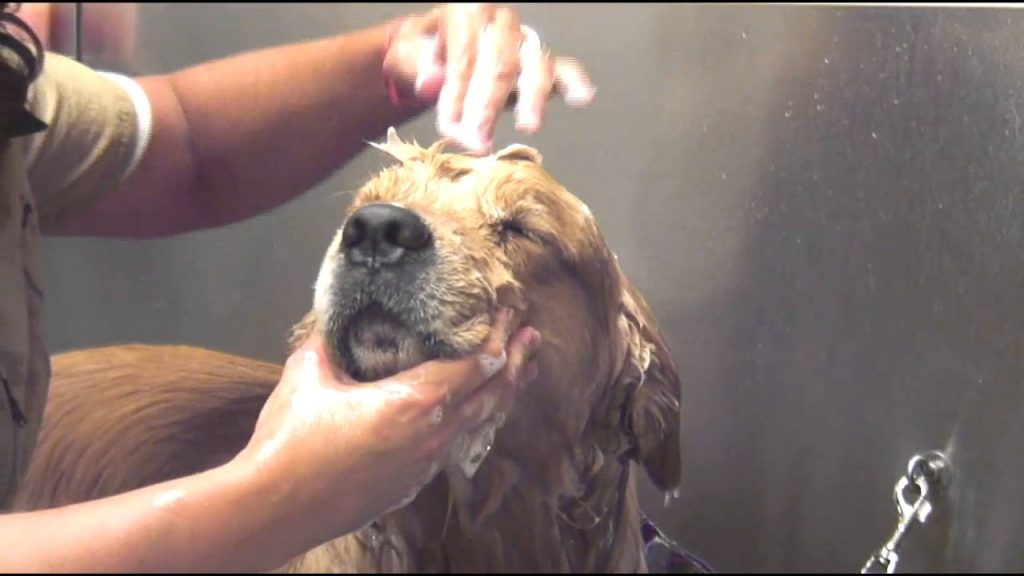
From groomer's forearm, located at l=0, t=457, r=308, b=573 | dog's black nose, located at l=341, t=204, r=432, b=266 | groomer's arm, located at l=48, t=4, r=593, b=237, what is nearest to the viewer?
groomer's forearm, located at l=0, t=457, r=308, b=573

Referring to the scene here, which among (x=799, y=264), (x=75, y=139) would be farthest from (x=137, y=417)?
(x=799, y=264)

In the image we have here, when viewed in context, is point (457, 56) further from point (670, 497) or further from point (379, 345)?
point (670, 497)

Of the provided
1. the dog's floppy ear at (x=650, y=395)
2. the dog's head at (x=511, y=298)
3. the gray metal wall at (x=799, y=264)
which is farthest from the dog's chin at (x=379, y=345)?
the dog's floppy ear at (x=650, y=395)

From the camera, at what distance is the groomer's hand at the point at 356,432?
52 cm

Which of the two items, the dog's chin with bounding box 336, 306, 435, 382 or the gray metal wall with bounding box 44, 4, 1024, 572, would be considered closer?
the dog's chin with bounding box 336, 306, 435, 382

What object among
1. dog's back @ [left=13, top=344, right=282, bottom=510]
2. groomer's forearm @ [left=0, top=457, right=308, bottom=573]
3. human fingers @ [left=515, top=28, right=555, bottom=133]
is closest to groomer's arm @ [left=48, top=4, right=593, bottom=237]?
human fingers @ [left=515, top=28, right=555, bottom=133]

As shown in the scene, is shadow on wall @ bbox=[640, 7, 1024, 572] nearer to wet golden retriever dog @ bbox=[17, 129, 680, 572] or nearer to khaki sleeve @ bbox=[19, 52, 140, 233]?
wet golden retriever dog @ bbox=[17, 129, 680, 572]

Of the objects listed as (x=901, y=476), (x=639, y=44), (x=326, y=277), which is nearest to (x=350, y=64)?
(x=326, y=277)

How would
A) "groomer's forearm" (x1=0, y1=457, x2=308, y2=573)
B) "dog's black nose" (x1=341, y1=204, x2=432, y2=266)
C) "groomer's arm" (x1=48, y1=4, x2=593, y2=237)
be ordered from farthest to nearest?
"groomer's arm" (x1=48, y1=4, x2=593, y2=237) < "dog's black nose" (x1=341, y1=204, x2=432, y2=266) < "groomer's forearm" (x1=0, y1=457, x2=308, y2=573)

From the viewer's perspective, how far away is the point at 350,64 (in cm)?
78

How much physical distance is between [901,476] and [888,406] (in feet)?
0.20

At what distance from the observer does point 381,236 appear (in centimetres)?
58

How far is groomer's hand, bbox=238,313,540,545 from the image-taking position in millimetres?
521

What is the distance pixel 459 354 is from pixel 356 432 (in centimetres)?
8
